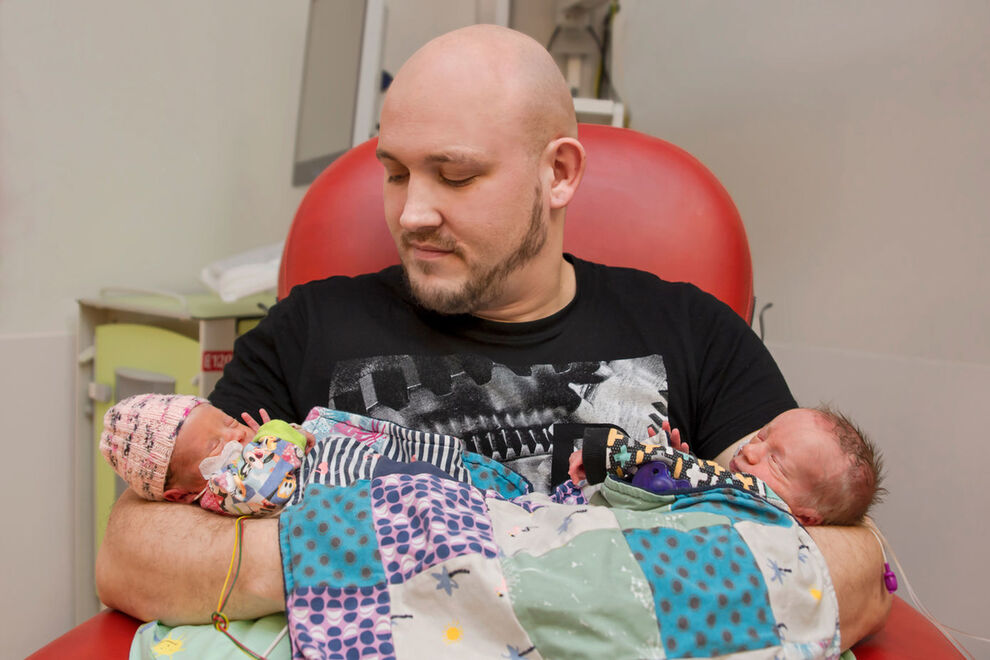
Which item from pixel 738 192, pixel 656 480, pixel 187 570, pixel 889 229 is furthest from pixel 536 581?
pixel 738 192

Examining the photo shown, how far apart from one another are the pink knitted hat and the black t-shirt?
0.14 metres

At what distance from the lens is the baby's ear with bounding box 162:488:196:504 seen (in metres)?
1.00

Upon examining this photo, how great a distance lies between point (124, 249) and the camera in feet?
6.63

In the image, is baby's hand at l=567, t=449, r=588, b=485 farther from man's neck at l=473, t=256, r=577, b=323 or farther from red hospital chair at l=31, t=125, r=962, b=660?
red hospital chair at l=31, t=125, r=962, b=660

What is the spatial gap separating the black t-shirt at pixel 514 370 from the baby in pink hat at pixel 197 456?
125 millimetres

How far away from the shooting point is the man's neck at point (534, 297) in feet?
4.08

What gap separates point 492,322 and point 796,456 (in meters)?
0.50

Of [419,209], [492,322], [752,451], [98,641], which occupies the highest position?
[419,209]

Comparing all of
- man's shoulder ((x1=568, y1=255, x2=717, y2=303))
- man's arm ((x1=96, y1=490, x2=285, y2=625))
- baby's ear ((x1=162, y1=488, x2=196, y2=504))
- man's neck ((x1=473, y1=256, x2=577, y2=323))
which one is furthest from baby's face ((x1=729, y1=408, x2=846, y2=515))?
baby's ear ((x1=162, y1=488, x2=196, y2=504))

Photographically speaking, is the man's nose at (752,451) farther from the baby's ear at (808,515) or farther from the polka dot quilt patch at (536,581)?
the polka dot quilt patch at (536,581)

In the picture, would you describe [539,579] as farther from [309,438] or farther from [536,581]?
[309,438]

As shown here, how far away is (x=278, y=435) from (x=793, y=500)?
73 centimetres

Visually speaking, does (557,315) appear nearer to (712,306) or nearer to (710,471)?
(712,306)

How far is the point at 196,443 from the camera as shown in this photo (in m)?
1.00
